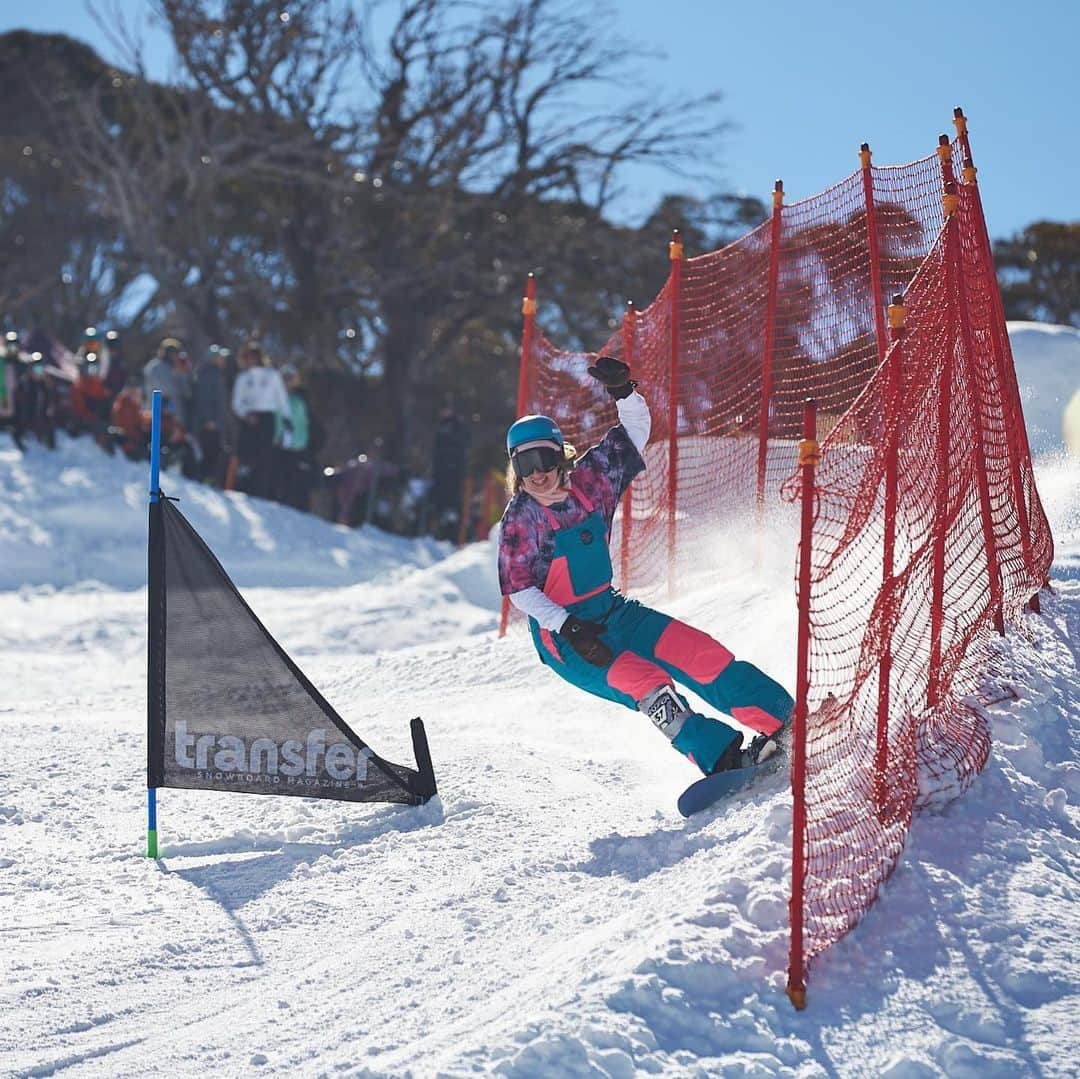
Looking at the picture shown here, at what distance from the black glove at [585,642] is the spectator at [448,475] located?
1303 centimetres

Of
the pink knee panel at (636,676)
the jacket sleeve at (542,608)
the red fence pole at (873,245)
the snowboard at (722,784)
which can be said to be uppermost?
the red fence pole at (873,245)

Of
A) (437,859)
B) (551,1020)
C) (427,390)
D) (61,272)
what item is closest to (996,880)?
(551,1020)

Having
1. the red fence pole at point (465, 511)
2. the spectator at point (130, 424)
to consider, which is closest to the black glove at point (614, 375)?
the spectator at point (130, 424)

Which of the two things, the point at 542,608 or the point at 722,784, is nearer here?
the point at 722,784

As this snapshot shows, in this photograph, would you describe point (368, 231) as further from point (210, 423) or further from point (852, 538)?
point (852, 538)

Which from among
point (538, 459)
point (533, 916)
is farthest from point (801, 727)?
point (538, 459)

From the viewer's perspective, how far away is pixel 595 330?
79.3ft

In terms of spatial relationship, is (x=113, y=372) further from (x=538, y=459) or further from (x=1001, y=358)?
(x=1001, y=358)

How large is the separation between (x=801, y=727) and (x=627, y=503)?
5.48 metres

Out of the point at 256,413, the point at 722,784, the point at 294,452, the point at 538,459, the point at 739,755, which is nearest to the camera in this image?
the point at 722,784

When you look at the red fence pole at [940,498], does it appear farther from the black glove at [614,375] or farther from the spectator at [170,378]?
the spectator at [170,378]

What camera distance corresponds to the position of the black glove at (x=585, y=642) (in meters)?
4.89

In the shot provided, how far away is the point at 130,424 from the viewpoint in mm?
15258

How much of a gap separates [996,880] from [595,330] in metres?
20.7
